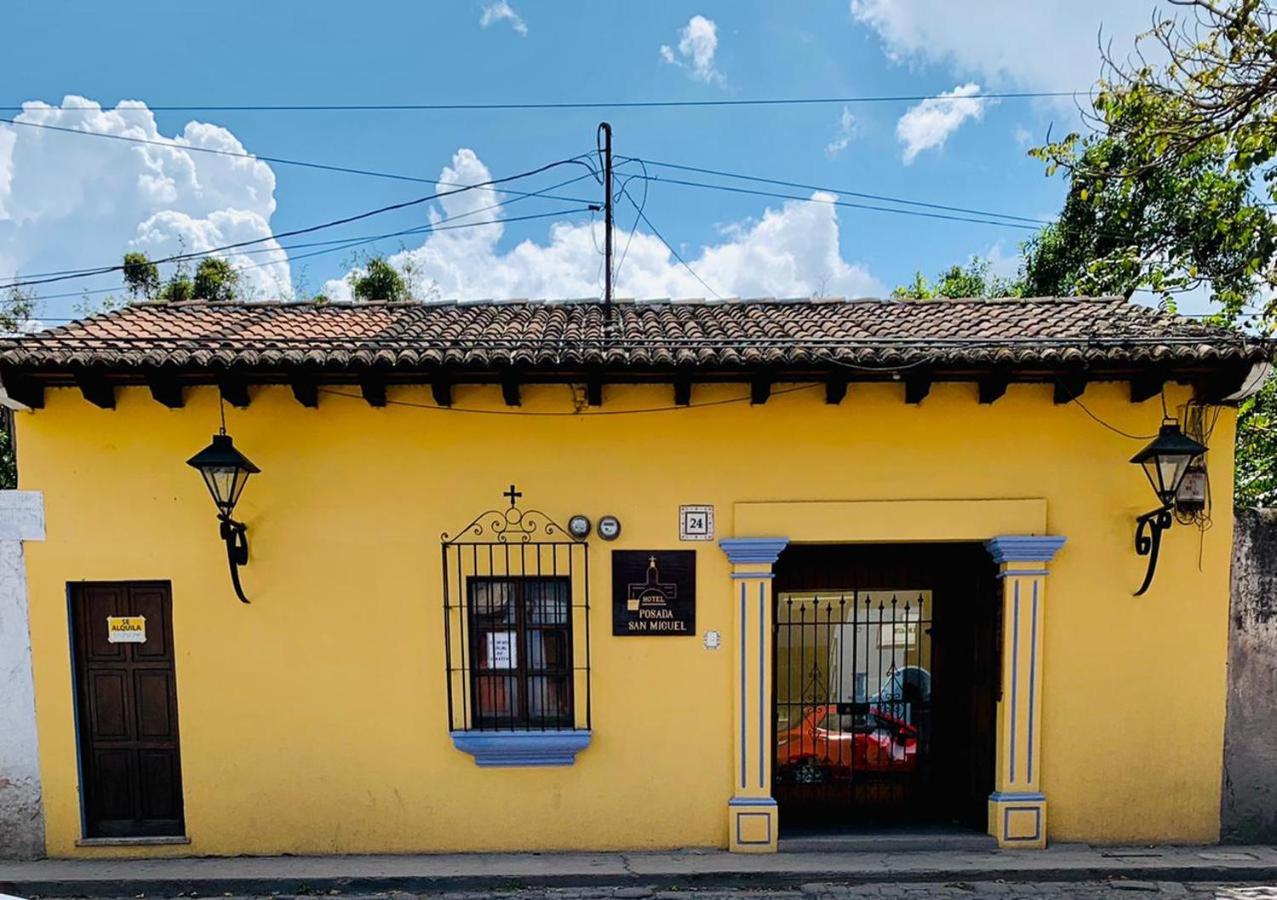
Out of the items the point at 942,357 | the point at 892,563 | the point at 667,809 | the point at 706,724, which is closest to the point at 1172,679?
the point at 892,563

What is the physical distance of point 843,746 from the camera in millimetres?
5598

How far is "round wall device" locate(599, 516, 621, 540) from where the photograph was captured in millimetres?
4867

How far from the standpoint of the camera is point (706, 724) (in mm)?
4957

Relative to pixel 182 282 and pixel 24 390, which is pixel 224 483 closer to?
pixel 24 390

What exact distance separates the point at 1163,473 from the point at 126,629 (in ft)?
24.5

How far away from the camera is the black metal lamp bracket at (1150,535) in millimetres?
4668

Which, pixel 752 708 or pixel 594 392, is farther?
pixel 752 708

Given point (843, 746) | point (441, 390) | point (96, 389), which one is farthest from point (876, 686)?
point (96, 389)

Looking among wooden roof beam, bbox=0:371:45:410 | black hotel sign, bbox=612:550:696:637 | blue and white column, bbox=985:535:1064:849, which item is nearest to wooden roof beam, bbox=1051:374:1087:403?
blue and white column, bbox=985:535:1064:849

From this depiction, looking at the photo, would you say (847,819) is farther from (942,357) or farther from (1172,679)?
(942,357)

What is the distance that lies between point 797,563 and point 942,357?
2018mm

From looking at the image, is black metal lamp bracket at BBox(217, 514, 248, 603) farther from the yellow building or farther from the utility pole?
the utility pole

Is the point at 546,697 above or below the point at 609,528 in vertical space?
below

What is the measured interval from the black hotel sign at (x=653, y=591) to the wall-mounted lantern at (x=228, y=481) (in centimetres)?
267
